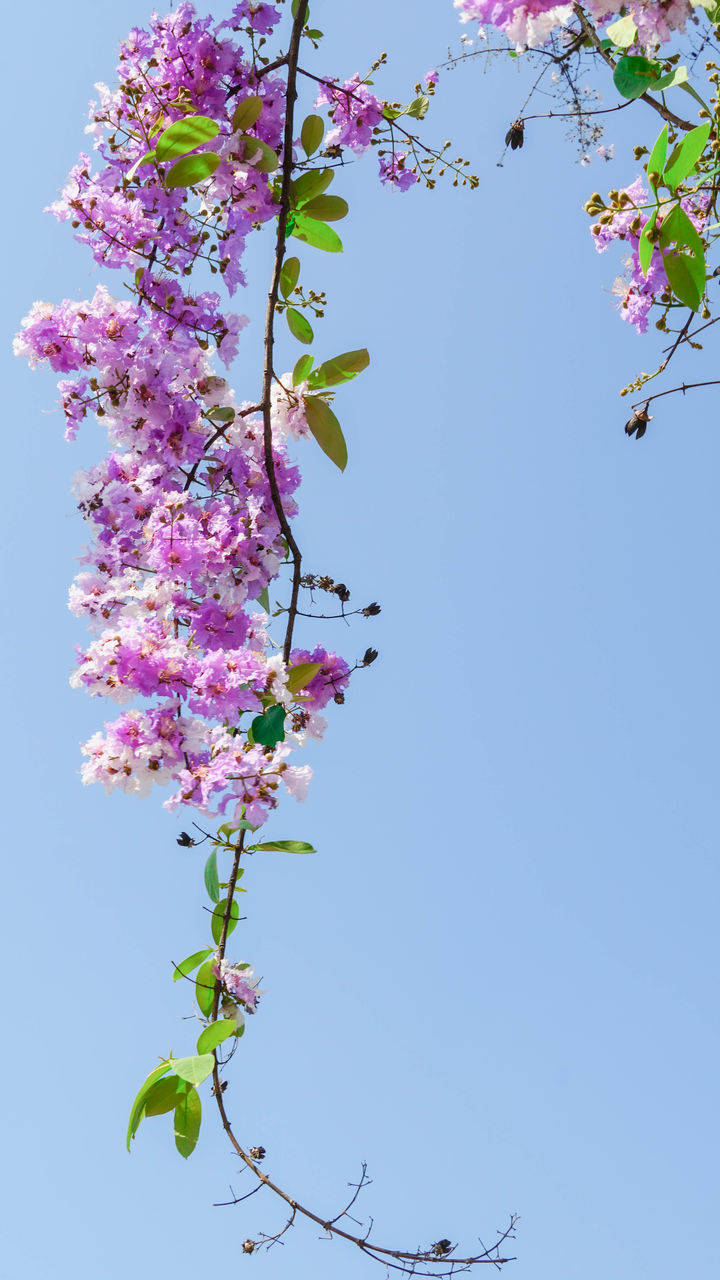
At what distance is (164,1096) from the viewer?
180cm

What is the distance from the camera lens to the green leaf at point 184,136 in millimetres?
1879

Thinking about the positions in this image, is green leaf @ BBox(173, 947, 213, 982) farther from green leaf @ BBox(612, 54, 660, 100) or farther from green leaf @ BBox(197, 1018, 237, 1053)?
green leaf @ BBox(612, 54, 660, 100)

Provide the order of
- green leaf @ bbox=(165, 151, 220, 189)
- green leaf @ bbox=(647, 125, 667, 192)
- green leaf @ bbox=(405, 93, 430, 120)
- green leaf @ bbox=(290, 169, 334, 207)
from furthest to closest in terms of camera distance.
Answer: green leaf @ bbox=(405, 93, 430, 120), green leaf @ bbox=(290, 169, 334, 207), green leaf @ bbox=(165, 151, 220, 189), green leaf @ bbox=(647, 125, 667, 192)

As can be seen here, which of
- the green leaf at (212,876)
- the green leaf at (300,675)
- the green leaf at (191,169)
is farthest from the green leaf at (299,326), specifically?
the green leaf at (212,876)

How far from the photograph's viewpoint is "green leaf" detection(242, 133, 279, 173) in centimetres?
210

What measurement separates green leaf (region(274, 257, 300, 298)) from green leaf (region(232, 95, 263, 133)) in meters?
0.28

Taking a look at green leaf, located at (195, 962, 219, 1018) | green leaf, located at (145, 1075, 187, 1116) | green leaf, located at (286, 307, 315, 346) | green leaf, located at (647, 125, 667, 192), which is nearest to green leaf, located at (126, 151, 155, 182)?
green leaf, located at (286, 307, 315, 346)

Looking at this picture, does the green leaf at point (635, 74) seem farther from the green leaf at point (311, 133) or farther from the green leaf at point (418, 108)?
the green leaf at point (418, 108)

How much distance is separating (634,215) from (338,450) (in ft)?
2.41

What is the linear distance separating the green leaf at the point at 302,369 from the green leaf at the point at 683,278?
81 centimetres

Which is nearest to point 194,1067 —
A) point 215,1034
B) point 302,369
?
point 215,1034

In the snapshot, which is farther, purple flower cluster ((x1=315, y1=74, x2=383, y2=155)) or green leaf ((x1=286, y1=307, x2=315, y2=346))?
purple flower cluster ((x1=315, y1=74, x2=383, y2=155))

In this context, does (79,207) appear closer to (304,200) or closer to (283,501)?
(304,200)

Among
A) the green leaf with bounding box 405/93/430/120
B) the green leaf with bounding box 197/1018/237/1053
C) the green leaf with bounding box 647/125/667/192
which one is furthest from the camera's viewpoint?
the green leaf with bounding box 405/93/430/120
